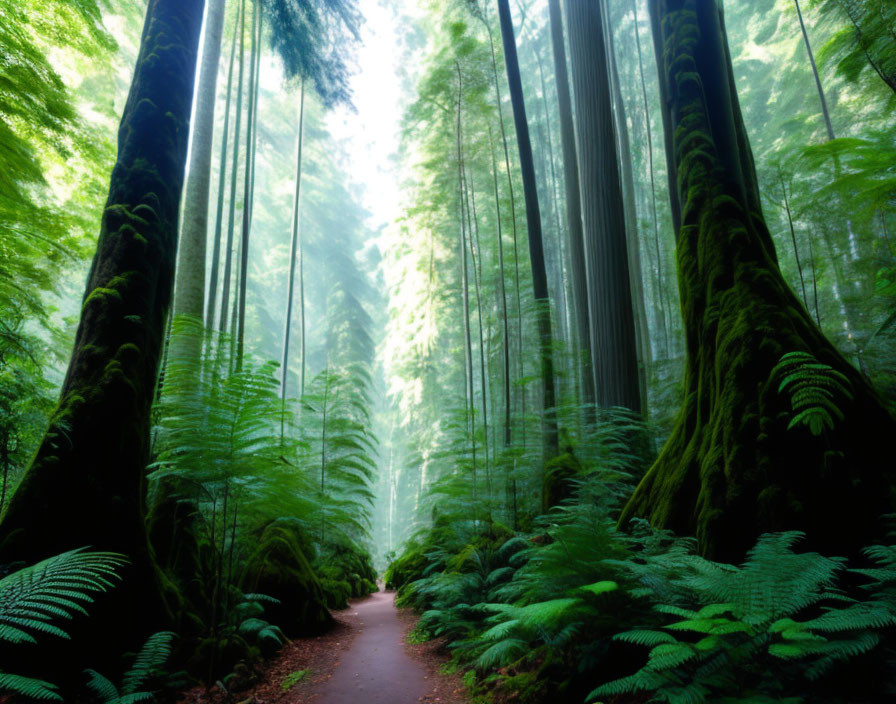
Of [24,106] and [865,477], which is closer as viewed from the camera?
[865,477]

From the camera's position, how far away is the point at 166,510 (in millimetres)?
4270

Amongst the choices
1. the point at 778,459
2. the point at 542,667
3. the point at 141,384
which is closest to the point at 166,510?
the point at 141,384

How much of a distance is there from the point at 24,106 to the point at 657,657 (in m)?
6.15

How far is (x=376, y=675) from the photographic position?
4.07m

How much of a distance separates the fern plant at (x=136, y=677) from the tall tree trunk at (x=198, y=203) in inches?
104

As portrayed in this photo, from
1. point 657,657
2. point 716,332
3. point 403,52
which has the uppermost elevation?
point 403,52

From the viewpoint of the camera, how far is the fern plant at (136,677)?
7.47 ft

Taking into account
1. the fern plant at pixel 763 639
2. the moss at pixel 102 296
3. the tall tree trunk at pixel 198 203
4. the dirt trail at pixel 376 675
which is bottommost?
the dirt trail at pixel 376 675

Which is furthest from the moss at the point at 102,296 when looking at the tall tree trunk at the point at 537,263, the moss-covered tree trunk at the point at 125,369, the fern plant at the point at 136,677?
the tall tree trunk at the point at 537,263

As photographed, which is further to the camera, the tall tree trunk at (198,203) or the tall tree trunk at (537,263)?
the tall tree trunk at (537,263)

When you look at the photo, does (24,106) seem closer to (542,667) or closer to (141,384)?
(141,384)

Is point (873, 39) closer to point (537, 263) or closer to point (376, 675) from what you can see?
point (537, 263)

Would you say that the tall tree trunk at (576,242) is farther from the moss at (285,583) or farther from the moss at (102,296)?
the moss at (102,296)

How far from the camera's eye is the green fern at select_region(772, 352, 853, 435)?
Result: 2133mm
